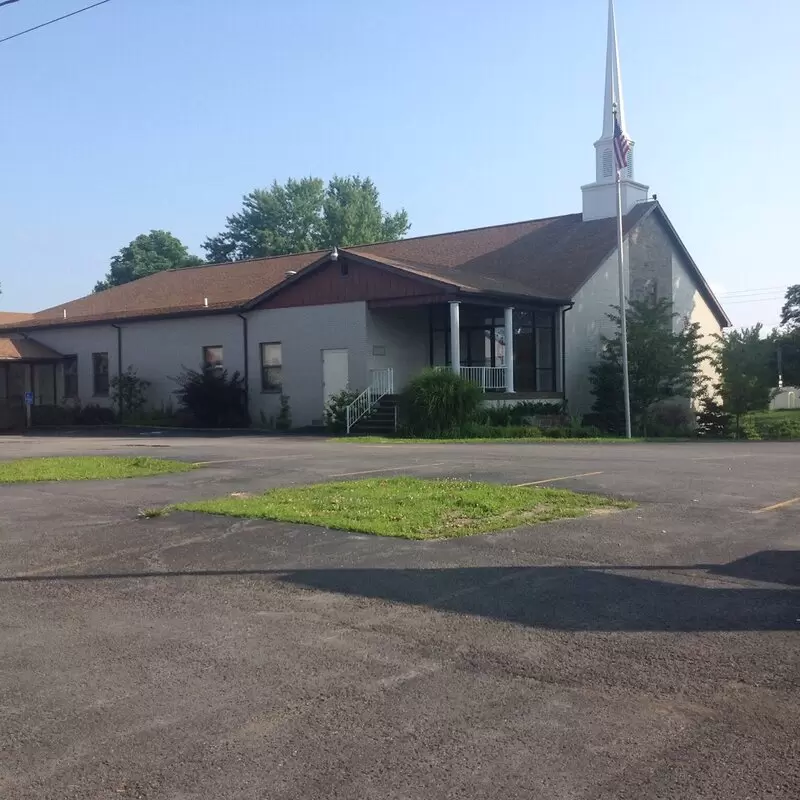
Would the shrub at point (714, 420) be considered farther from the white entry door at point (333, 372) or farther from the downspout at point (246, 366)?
the downspout at point (246, 366)

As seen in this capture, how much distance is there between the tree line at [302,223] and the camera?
209 feet

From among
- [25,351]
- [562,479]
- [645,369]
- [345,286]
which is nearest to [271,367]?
[345,286]

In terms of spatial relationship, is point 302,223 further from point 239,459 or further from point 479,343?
point 239,459

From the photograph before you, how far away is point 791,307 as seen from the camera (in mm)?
63125

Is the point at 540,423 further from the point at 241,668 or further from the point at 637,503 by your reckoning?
the point at 241,668

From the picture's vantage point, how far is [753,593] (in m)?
6.65

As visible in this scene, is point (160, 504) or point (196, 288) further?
point (196, 288)

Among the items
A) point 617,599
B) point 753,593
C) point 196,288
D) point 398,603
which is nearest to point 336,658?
point 398,603

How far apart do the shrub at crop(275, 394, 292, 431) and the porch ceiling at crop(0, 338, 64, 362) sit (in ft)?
37.7

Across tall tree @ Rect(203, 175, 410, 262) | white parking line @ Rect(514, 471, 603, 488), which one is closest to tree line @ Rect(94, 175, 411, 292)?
tall tree @ Rect(203, 175, 410, 262)

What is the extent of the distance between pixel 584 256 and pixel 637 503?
22.5m

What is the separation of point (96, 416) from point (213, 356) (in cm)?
531

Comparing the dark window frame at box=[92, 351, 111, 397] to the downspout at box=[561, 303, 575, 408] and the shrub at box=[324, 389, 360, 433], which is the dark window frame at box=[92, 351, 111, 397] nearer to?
the shrub at box=[324, 389, 360, 433]

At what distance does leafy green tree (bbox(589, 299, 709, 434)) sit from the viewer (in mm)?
30000
